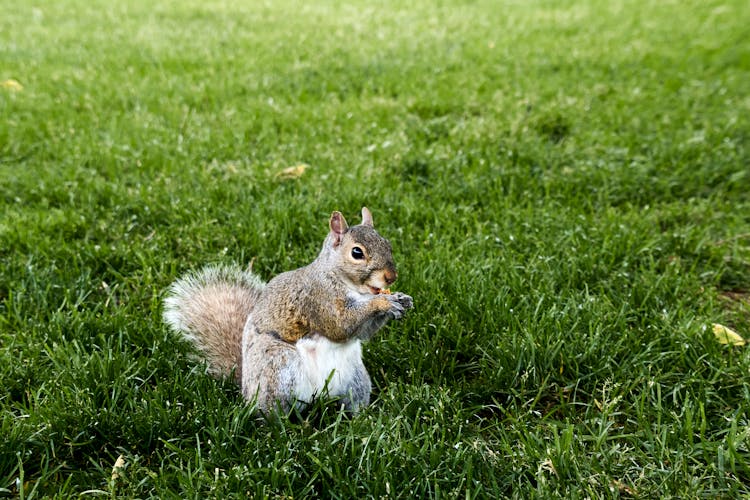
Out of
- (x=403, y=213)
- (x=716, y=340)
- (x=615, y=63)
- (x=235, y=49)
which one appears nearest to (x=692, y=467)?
(x=716, y=340)

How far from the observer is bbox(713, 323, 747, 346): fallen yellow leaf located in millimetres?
2320

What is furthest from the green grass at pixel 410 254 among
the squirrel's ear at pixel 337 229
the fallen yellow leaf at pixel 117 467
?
the squirrel's ear at pixel 337 229

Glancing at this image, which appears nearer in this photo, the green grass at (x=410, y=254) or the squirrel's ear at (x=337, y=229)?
the green grass at (x=410, y=254)

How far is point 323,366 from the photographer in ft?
6.36

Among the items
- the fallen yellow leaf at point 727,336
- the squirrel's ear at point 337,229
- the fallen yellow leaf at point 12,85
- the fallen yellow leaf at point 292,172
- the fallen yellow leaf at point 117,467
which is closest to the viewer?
the fallen yellow leaf at point 117,467

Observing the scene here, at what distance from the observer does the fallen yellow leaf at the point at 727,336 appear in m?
2.32

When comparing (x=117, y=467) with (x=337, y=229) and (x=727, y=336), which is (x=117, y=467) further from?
(x=727, y=336)

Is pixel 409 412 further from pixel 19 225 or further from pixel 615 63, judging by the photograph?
pixel 615 63

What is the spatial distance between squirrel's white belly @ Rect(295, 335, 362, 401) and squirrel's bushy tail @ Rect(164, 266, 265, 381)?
0.30 m

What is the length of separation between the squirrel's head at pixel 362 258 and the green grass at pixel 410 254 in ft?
1.19

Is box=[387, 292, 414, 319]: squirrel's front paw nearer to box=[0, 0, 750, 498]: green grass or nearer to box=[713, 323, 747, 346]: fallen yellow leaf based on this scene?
box=[0, 0, 750, 498]: green grass

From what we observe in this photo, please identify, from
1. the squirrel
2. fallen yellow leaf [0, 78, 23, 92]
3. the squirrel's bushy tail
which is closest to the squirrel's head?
the squirrel

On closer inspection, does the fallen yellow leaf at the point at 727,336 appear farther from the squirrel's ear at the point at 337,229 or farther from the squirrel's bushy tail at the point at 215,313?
the squirrel's bushy tail at the point at 215,313

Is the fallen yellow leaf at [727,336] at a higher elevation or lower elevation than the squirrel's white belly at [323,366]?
lower
